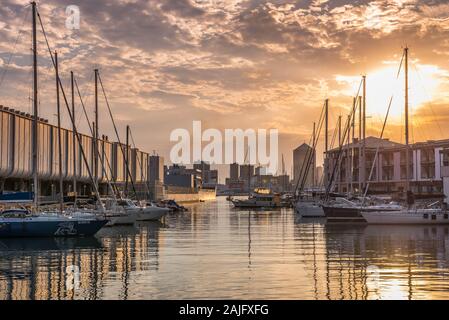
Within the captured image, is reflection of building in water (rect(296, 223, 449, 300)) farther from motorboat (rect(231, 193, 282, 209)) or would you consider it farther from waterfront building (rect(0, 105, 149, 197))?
motorboat (rect(231, 193, 282, 209))

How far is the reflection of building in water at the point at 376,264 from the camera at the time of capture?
21250 mm

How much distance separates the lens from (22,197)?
4575 centimetres

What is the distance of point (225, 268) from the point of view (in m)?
27.4

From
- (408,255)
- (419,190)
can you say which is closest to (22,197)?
(408,255)

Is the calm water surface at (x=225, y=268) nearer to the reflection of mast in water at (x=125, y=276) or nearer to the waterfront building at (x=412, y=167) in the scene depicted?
the reflection of mast in water at (x=125, y=276)

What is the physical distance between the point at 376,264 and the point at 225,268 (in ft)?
24.8

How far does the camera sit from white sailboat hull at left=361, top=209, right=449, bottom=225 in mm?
60875

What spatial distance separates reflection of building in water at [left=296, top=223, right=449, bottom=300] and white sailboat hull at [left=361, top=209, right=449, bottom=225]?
10.7 m

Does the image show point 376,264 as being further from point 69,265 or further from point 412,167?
point 412,167

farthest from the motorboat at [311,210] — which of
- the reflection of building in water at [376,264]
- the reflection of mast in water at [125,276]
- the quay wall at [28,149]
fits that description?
the reflection of mast in water at [125,276]

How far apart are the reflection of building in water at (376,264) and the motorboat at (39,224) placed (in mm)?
16472

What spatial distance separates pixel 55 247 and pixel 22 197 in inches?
393
